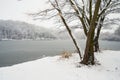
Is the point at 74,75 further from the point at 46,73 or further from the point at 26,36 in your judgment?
the point at 26,36

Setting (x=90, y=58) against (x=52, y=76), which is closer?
(x=52, y=76)

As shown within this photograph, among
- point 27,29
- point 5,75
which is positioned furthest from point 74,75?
point 27,29

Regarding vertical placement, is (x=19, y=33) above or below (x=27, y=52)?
above

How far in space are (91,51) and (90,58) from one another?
1.21 ft

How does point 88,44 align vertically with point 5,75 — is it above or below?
above

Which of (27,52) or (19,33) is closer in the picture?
(27,52)

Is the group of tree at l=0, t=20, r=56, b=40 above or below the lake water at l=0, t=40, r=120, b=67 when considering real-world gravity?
above

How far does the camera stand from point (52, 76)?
605 cm

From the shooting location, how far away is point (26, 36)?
17138cm

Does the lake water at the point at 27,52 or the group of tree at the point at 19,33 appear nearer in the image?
the lake water at the point at 27,52

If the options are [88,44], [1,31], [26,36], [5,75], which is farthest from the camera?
[26,36]

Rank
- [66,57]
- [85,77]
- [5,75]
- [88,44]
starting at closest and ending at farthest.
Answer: [85,77]
[5,75]
[88,44]
[66,57]

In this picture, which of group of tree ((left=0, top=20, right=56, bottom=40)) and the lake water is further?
group of tree ((left=0, top=20, right=56, bottom=40))

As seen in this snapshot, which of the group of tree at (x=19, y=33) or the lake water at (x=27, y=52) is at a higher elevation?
the group of tree at (x=19, y=33)
